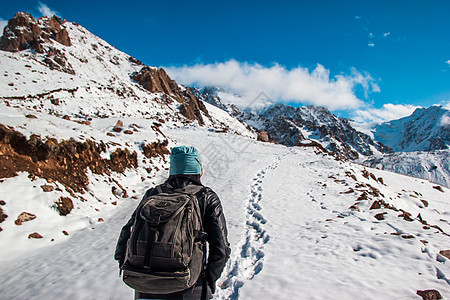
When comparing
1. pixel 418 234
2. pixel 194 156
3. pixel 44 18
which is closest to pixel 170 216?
pixel 194 156

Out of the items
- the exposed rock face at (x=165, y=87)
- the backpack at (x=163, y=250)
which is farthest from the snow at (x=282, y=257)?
the exposed rock face at (x=165, y=87)

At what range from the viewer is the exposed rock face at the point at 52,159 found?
22.2 feet

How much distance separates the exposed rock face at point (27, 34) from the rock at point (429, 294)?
210 feet

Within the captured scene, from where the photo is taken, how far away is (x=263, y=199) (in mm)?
10328

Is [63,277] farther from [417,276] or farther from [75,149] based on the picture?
[417,276]

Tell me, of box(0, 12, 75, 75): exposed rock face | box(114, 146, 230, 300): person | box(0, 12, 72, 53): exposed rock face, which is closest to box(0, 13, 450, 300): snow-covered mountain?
box(114, 146, 230, 300): person

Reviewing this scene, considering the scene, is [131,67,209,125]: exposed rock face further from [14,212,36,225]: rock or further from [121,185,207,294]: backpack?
[121,185,207,294]: backpack

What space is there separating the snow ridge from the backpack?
252cm

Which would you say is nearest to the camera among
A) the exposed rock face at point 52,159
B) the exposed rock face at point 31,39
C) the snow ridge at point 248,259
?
the snow ridge at point 248,259

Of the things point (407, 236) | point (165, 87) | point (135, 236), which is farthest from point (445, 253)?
point (165, 87)

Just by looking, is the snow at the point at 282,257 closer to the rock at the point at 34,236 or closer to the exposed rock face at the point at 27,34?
the rock at the point at 34,236

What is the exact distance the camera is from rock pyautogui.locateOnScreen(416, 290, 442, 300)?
3.24m

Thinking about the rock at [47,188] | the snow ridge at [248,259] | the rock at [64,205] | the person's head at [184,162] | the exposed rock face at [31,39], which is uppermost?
the exposed rock face at [31,39]

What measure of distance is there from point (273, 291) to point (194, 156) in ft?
9.99
